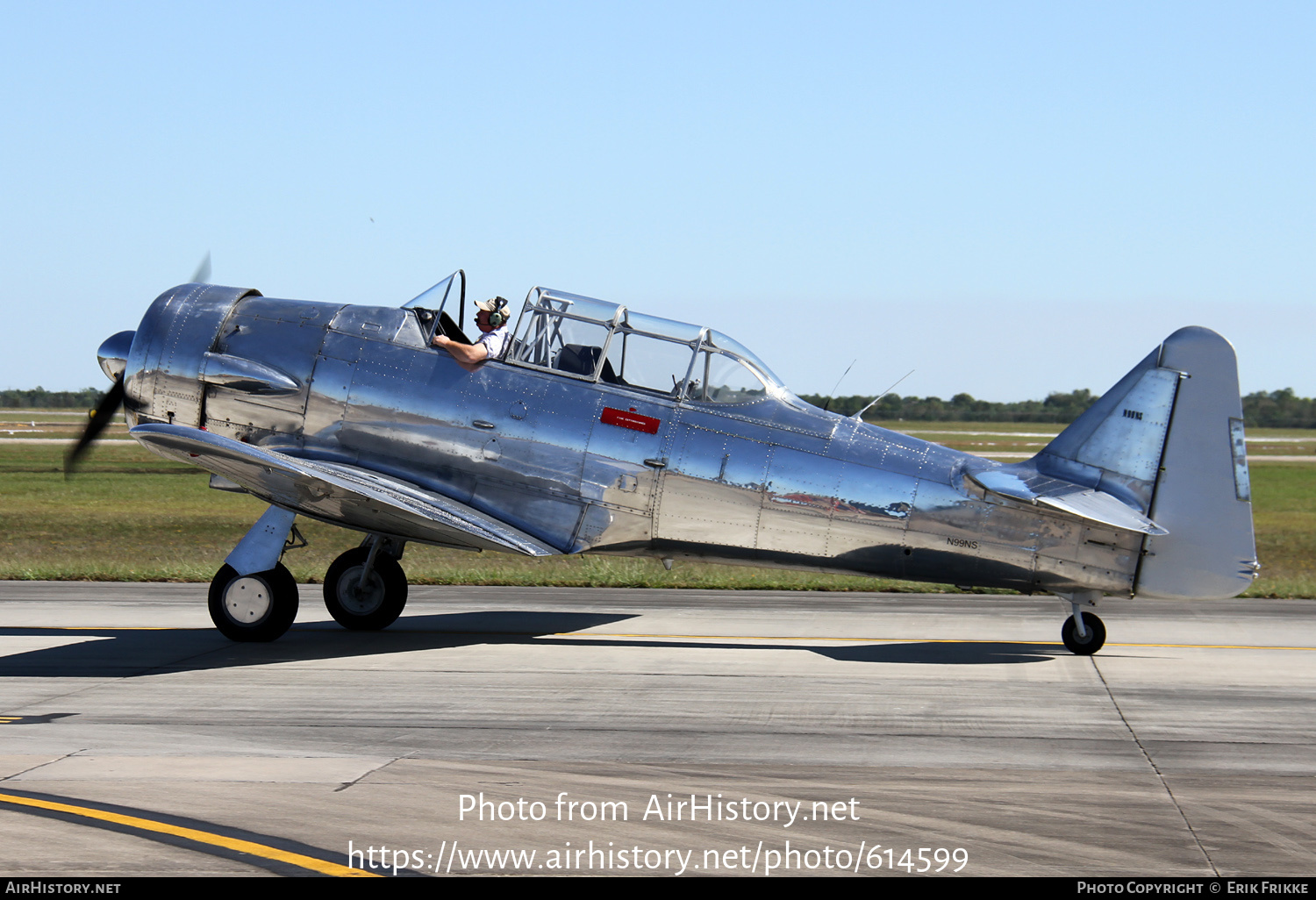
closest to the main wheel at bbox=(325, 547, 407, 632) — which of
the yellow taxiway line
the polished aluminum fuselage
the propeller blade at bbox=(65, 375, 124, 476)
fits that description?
the polished aluminum fuselage

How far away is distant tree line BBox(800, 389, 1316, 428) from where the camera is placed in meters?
109

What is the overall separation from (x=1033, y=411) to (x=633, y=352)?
121 meters

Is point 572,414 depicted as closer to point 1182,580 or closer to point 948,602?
point 1182,580

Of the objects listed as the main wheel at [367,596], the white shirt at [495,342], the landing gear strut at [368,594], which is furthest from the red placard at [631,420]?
the main wheel at [367,596]

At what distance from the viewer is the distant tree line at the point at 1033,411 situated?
109 meters

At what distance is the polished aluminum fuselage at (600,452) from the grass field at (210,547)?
153 centimetres

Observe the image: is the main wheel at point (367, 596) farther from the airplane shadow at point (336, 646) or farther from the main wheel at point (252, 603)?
the main wheel at point (252, 603)

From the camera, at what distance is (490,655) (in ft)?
34.3

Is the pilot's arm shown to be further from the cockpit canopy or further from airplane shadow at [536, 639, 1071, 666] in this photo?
airplane shadow at [536, 639, 1071, 666]

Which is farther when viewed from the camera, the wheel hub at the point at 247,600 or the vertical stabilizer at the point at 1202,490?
the wheel hub at the point at 247,600

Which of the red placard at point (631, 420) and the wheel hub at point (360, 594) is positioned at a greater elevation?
the red placard at point (631, 420)

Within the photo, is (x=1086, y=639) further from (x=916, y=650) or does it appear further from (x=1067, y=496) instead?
(x=1067, y=496)
